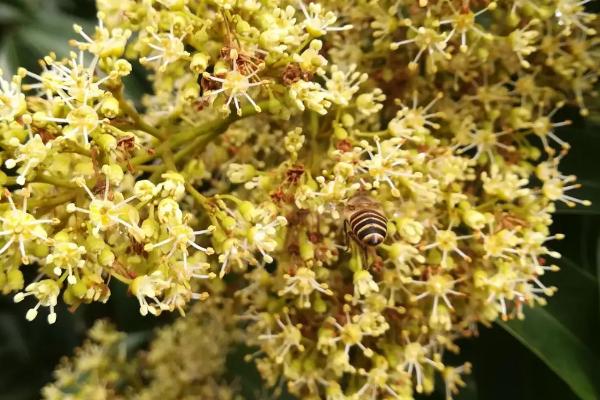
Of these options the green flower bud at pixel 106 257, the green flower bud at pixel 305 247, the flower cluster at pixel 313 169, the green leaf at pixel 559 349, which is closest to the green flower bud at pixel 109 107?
the flower cluster at pixel 313 169

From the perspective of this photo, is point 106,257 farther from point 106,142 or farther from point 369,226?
point 369,226

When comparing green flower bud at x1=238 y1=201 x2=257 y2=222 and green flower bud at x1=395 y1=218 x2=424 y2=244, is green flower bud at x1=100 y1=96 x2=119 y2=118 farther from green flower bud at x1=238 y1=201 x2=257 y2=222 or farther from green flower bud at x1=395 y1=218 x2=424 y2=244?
green flower bud at x1=395 y1=218 x2=424 y2=244

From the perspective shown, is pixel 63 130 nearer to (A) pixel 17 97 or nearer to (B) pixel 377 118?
(A) pixel 17 97

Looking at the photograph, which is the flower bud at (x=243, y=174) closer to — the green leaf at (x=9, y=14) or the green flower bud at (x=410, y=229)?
the green flower bud at (x=410, y=229)

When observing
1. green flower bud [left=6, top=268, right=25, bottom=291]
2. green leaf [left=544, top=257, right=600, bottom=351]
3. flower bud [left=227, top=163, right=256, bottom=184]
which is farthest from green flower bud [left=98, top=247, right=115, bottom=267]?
green leaf [left=544, top=257, right=600, bottom=351]

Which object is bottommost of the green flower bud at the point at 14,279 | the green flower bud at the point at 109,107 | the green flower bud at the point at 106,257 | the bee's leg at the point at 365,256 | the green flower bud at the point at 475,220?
the green flower bud at the point at 475,220

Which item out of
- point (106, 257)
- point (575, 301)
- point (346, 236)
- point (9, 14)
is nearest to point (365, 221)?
point (346, 236)
